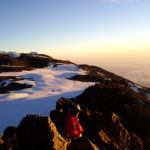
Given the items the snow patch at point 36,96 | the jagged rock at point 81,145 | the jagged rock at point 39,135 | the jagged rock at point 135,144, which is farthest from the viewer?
the snow patch at point 36,96

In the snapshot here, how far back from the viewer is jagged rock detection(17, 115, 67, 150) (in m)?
11.9

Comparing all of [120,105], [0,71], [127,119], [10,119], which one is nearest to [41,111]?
[10,119]

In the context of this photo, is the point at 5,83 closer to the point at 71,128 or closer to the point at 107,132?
the point at 107,132

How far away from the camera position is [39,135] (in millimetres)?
12234

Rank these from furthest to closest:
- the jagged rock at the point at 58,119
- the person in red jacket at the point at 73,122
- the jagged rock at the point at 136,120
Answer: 1. the jagged rock at the point at 136,120
2. the jagged rock at the point at 58,119
3. the person in red jacket at the point at 73,122

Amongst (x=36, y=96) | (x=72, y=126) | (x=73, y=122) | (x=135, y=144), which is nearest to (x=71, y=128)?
(x=72, y=126)

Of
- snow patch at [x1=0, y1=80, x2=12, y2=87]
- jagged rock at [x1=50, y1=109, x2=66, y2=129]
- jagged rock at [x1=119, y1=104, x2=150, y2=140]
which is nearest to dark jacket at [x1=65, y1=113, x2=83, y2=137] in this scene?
jagged rock at [x1=50, y1=109, x2=66, y2=129]

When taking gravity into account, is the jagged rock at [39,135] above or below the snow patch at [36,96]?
above

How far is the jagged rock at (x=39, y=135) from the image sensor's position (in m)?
11.9

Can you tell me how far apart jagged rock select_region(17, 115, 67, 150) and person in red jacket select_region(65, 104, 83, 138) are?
0.67m

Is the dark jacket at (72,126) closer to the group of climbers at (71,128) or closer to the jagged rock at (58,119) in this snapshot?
the group of climbers at (71,128)

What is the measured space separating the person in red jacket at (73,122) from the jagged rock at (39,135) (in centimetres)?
67

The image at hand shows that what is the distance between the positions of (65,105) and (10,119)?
19.7 metres

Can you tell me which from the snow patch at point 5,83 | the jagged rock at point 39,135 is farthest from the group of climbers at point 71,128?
the snow patch at point 5,83
